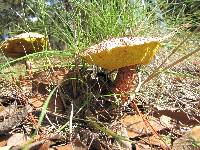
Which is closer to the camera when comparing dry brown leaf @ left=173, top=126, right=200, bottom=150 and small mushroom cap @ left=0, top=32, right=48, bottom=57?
dry brown leaf @ left=173, top=126, right=200, bottom=150

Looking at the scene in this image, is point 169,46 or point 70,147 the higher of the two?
point 169,46

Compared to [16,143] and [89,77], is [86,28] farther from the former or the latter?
[16,143]

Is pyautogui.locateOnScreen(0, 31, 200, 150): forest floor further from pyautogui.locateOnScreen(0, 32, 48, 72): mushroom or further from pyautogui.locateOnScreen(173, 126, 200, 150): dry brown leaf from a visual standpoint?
pyautogui.locateOnScreen(0, 32, 48, 72): mushroom

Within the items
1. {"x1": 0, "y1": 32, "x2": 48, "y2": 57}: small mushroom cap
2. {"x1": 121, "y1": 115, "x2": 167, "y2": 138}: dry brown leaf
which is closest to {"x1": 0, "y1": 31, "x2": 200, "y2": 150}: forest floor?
{"x1": 121, "y1": 115, "x2": 167, "y2": 138}: dry brown leaf

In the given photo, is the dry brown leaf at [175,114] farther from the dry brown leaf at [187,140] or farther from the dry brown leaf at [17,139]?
the dry brown leaf at [17,139]

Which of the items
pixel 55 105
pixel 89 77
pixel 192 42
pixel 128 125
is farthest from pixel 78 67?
pixel 192 42

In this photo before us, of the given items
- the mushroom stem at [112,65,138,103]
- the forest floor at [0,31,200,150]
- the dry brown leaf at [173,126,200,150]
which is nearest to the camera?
the dry brown leaf at [173,126,200,150]
